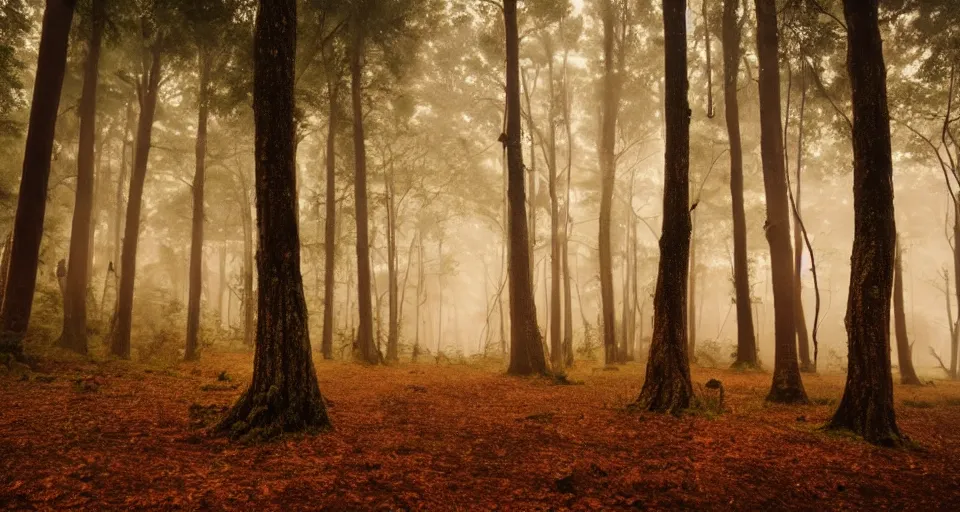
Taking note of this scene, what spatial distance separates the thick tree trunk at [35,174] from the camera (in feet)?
30.7

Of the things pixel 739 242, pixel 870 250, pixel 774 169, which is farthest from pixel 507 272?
pixel 870 250

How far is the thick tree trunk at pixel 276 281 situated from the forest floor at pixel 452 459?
437 millimetres

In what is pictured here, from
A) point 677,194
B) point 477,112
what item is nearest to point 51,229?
point 477,112

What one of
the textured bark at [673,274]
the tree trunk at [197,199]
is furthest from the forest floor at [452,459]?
the tree trunk at [197,199]

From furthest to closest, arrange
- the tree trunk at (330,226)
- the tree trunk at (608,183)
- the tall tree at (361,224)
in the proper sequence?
the tree trunk at (608,183), the tree trunk at (330,226), the tall tree at (361,224)

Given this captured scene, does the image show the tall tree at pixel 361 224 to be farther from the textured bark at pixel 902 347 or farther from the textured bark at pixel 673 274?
the textured bark at pixel 902 347

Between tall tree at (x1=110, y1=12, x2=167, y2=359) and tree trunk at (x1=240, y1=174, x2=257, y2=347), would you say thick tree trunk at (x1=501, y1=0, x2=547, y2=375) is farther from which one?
tree trunk at (x1=240, y1=174, x2=257, y2=347)

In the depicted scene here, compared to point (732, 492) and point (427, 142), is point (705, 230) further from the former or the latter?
point (732, 492)

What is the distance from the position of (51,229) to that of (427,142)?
52.4 feet

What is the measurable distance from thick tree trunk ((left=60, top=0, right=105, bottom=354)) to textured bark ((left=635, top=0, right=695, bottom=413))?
45.1ft

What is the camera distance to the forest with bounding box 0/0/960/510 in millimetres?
4434

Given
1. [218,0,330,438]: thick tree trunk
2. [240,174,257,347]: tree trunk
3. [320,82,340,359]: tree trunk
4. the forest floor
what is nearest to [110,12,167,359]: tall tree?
[320,82,340,359]: tree trunk

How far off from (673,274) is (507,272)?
6591 millimetres

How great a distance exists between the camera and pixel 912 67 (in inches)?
610
